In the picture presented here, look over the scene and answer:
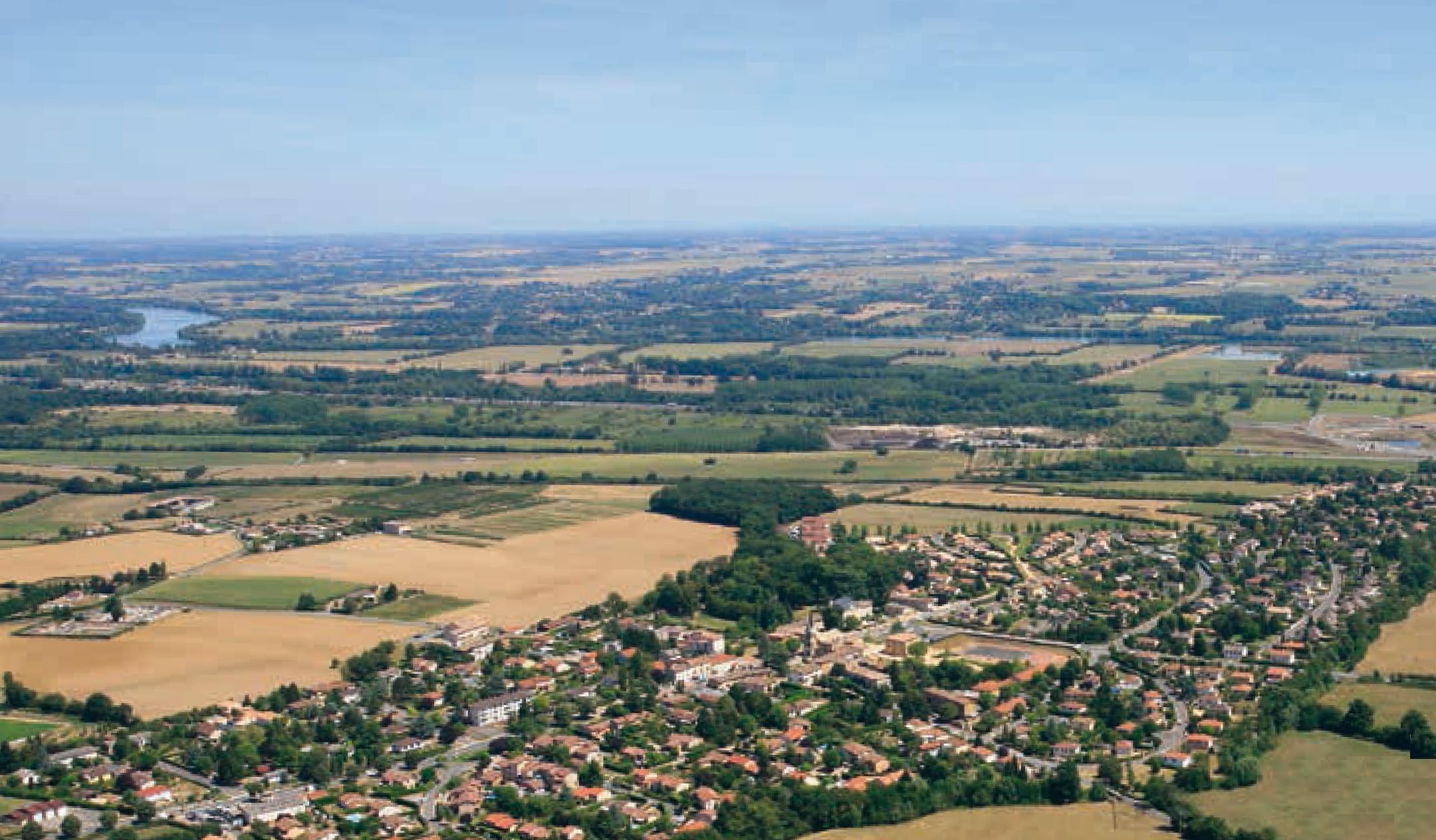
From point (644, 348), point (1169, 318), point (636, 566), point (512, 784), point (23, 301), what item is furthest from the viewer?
point (23, 301)

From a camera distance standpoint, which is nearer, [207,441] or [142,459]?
[142,459]

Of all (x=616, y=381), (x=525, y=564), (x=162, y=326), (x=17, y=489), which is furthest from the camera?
(x=162, y=326)

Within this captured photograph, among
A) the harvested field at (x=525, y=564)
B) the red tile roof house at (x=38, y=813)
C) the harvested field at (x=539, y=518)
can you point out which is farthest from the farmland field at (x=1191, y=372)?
the red tile roof house at (x=38, y=813)

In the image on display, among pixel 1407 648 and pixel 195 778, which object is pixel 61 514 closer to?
pixel 195 778

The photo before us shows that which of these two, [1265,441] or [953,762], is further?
[1265,441]

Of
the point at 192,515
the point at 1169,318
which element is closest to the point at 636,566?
the point at 192,515

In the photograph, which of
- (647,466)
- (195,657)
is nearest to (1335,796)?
(195,657)

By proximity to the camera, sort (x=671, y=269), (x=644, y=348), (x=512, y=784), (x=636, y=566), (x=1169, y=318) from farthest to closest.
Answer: (x=671, y=269) < (x=1169, y=318) < (x=644, y=348) < (x=636, y=566) < (x=512, y=784)

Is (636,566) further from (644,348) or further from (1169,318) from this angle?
(1169,318)
